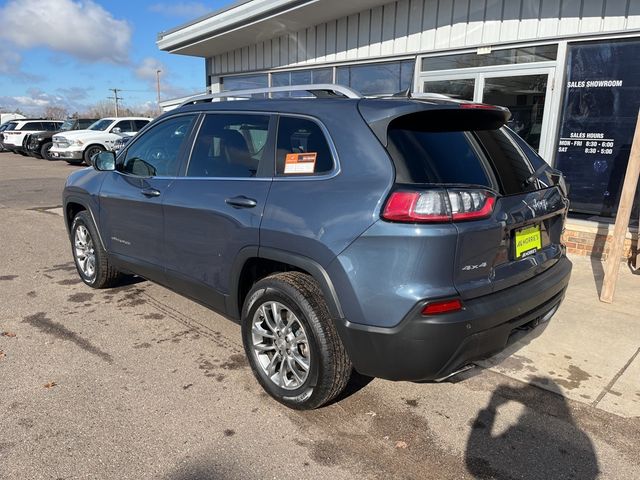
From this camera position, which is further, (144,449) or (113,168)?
(113,168)

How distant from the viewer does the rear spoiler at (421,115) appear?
2604 mm

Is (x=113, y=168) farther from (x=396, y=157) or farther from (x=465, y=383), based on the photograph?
(x=465, y=383)

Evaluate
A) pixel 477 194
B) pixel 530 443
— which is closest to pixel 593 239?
pixel 530 443

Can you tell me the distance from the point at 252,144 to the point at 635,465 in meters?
2.78

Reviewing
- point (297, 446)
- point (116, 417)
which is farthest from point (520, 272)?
point (116, 417)

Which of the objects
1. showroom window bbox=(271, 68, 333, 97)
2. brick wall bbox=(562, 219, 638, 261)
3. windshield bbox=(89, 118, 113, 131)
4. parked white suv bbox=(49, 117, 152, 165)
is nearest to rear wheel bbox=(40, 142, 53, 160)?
windshield bbox=(89, 118, 113, 131)

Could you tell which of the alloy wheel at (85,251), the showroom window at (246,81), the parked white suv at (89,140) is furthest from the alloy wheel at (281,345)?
the parked white suv at (89,140)

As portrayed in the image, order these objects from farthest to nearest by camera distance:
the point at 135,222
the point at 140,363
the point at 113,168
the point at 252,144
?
the point at 113,168, the point at 135,222, the point at 140,363, the point at 252,144

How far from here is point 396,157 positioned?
99.3 inches

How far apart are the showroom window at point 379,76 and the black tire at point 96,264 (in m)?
4.96

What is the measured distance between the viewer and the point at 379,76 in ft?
28.4

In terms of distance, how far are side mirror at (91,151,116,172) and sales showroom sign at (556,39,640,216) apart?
543cm

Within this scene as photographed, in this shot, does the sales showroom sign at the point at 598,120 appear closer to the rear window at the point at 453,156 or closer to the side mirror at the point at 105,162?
the rear window at the point at 453,156

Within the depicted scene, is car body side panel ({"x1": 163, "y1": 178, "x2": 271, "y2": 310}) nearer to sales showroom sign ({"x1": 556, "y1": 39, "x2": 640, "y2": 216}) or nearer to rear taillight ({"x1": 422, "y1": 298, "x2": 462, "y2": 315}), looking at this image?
rear taillight ({"x1": 422, "y1": 298, "x2": 462, "y2": 315})
